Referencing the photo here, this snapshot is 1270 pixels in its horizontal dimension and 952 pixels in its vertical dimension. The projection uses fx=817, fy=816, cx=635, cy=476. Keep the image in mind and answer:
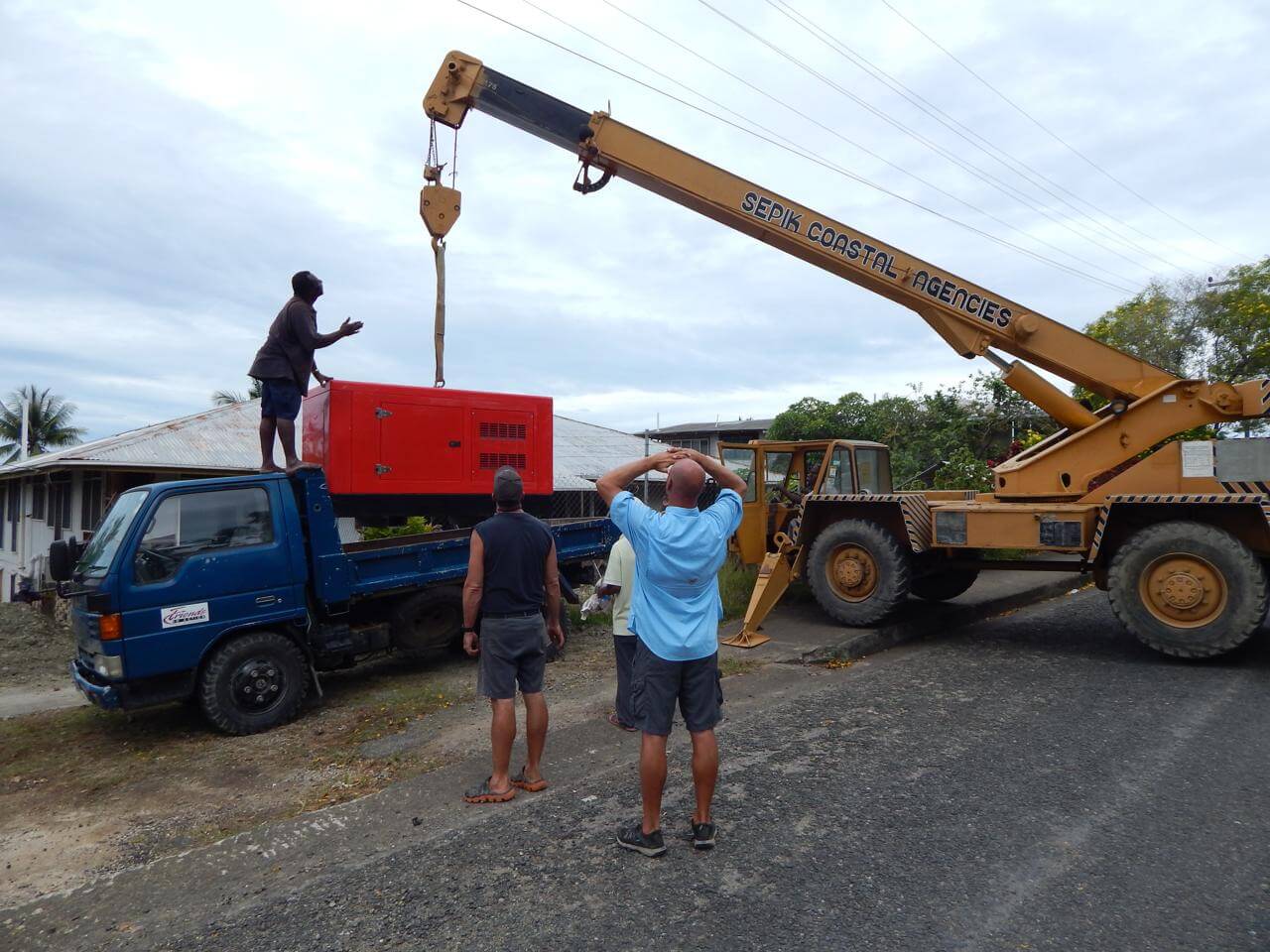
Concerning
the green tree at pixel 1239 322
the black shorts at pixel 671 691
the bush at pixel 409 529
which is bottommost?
the black shorts at pixel 671 691

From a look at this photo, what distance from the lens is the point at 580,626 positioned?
9.09 meters

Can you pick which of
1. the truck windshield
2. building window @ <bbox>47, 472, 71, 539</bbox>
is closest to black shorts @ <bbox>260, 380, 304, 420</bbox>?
the truck windshield

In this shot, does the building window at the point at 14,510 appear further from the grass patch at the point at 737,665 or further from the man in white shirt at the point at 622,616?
the man in white shirt at the point at 622,616

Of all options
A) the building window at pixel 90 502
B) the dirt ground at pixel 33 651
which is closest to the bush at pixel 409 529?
the dirt ground at pixel 33 651

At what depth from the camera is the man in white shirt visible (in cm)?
519

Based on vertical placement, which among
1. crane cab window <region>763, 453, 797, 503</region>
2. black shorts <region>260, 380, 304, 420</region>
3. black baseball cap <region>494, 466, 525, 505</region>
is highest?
black shorts <region>260, 380, 304, 420</region>

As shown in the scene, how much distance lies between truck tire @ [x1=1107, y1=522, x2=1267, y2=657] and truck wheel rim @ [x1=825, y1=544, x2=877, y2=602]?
2179 millimetres

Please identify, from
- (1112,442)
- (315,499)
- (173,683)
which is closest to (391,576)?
(315,499)

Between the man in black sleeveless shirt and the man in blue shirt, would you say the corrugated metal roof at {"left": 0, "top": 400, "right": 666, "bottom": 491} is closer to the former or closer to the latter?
the man in black sleeveless shirt

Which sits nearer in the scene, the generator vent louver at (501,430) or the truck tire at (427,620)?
the truck tire at (427,620)

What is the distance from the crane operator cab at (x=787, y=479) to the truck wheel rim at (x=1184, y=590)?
292 centimetres

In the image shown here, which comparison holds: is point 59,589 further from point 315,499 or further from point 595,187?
point 595,187

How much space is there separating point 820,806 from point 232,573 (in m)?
4.40

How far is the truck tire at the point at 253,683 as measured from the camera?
5766mm
